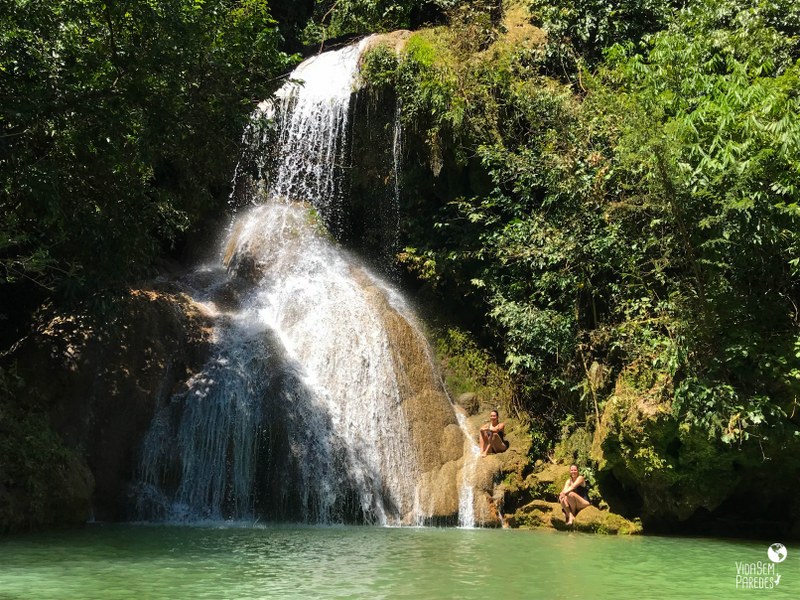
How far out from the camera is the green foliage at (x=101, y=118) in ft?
36.9

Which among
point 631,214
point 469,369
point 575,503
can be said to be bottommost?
point 575,503

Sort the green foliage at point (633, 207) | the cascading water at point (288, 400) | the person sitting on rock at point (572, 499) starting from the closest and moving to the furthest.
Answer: the green foliage at point (633, 207), the cascading water at point (288, 400), the person sitting on rock at point (572, 499)

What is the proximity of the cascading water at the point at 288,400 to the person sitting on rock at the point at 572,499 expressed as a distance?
2.56 metres

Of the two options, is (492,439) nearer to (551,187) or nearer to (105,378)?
(551,187)

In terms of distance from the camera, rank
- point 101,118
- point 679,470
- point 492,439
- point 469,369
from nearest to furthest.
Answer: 1. point 101,118
2. point 679,470
3. point 492,439
4. point 469,369

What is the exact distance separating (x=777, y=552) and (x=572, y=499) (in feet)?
11.8

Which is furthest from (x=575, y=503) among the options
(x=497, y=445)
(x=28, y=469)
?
(x=28, y=469)

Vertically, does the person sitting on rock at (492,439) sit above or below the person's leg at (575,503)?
above

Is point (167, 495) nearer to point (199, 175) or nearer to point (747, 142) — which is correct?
point (199, 175)

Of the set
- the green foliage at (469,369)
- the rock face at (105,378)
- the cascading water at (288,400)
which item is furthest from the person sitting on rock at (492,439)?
the rock face at (105,378)

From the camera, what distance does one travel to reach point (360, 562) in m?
9.45

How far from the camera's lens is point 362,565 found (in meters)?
9.21

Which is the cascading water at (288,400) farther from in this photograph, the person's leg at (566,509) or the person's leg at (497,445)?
the person's leg at (566,509)

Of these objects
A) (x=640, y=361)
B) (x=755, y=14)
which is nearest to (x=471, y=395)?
(x=640, y=361)
